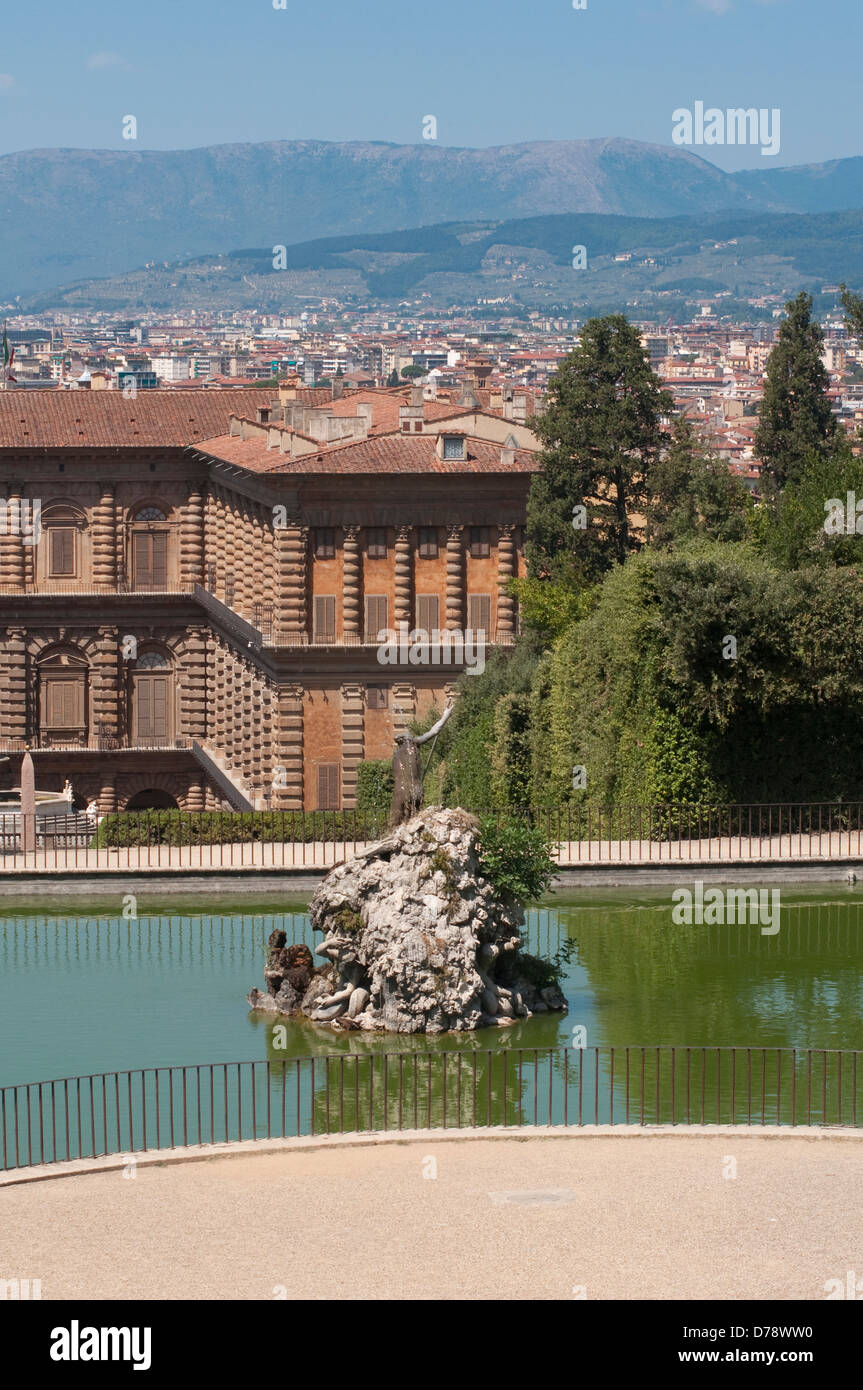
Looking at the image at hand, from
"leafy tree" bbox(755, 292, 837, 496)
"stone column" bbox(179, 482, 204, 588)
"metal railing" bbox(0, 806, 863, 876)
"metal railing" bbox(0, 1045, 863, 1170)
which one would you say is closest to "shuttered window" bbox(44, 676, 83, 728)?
"stone column" bbox(179, 482, 204, 588)

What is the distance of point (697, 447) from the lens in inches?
2381

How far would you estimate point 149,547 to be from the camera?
252 ft

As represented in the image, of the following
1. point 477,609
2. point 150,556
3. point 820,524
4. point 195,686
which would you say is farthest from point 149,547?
point 820,524

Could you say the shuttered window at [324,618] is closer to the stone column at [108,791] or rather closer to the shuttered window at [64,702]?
the stone column at [108,791]

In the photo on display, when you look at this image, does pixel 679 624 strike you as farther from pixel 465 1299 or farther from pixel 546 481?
pixel 465 1299

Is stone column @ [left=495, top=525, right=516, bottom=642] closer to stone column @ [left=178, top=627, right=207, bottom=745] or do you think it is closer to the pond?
stone column @ [left=178, top=627, right=207, bottom=745]

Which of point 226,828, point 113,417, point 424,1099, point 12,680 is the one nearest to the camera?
point 424,1099

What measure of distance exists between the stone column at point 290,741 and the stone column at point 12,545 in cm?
1817

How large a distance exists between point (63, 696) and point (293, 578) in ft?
65.3

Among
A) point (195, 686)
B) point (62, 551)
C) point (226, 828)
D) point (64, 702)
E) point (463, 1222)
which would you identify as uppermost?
point (62, 551)

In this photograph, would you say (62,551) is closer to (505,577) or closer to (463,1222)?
(505,577)

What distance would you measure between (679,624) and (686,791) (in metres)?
3.04

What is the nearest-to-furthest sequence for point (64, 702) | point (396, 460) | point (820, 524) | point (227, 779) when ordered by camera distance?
1. point (820, 524)
2. point (396, 460)
3. point (227, 779)
4. point (64, 702)
